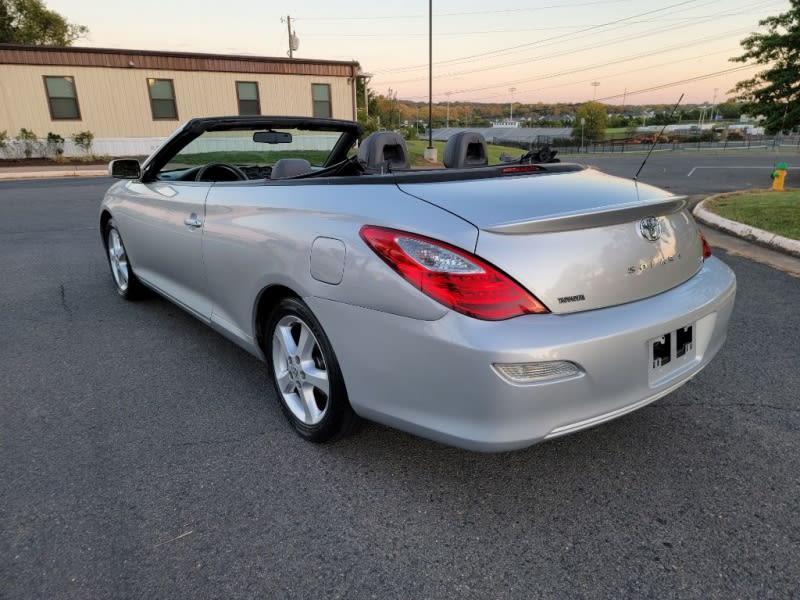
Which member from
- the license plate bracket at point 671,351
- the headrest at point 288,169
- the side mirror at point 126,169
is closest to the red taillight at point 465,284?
the license plate bracket at point 671,351

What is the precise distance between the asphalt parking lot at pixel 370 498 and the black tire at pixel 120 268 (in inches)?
50.7

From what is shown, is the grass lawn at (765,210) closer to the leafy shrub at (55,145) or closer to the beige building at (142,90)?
the beige building at (142,90)

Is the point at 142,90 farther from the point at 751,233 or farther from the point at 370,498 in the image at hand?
the point at 370,498

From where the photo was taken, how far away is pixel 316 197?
2447 mm

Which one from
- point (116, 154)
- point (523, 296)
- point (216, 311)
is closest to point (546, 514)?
point (523, 296)

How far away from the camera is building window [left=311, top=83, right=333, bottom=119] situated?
26281mm

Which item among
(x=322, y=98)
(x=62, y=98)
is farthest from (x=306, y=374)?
(x=322, y=98)

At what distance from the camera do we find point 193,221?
332 cm

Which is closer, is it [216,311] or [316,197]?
[316,197]

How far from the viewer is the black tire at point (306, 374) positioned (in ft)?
7.85

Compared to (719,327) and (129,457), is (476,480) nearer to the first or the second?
(719,327)

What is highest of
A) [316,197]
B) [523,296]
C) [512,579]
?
[316,197]

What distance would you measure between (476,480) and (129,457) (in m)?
1.56

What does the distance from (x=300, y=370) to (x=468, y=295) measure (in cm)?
107
